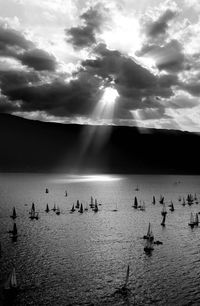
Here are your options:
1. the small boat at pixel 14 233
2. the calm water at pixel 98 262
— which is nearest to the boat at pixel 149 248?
the calm water at pixel 98 262

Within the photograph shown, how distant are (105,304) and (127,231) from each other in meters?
47.0

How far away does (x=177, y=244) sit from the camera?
2906 inches

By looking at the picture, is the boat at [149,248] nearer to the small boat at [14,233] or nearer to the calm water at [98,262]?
the calm water at [98,262]

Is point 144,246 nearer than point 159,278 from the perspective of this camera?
No

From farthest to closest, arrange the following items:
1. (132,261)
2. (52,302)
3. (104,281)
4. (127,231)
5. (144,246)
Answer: (127,231)
(144,246)
(132,261)
(104,281)
(52,302)

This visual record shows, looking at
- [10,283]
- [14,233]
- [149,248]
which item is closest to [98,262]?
[149,248]

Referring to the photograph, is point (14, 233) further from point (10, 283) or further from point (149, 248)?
point (10, 283)

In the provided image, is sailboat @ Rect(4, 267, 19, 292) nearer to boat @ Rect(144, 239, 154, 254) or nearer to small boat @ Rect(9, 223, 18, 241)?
small boat @ Rect(9, 223, 18, 241)

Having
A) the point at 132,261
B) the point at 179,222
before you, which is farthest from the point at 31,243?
the point at 179,222

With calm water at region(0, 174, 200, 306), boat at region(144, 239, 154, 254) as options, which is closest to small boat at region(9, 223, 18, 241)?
calm water at region(0, 174, 200, 306)

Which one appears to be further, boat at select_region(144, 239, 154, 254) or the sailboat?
boat at select_region(144, 239, 154, 254)

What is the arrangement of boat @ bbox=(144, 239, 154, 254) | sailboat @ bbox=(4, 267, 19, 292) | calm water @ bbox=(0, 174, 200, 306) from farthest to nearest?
boat @ bbox=(144, 239, 154, 254), calm water @ bbox=(0, 174, 200, 306), sailboat @ bbox=(4, 267, 19, 292)

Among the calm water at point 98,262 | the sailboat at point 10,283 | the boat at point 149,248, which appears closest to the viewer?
the sailboat at point 10,283

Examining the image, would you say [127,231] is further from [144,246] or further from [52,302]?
[52,302]
